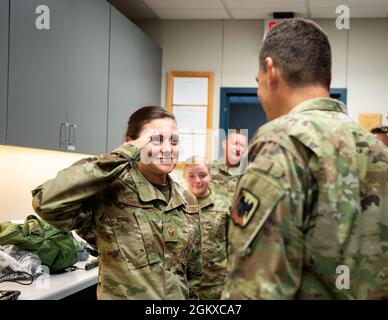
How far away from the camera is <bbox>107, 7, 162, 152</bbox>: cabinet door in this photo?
12.1 feet

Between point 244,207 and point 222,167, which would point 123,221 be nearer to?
point 244,207

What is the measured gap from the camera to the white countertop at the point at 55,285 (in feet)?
6.92

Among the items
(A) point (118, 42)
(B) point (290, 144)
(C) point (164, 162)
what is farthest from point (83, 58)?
(B) point (290, 144)

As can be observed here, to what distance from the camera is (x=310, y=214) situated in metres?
1.11

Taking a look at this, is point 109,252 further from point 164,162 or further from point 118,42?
point 118,42

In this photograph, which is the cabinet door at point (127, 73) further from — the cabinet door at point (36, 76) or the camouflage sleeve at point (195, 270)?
the camouflage sleeve at point (195, 270)

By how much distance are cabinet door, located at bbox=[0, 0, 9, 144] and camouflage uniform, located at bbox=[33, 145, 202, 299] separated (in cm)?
82

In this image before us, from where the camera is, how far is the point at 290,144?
3.64 feet

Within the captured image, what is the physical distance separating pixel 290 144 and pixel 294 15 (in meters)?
3.46

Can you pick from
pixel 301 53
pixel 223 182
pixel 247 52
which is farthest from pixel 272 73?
pixel 247 52

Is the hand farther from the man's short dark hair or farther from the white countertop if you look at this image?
the white countertop

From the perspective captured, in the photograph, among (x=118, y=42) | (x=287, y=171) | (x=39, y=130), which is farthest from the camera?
(x=118, y=42)

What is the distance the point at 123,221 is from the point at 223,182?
145 centimetres

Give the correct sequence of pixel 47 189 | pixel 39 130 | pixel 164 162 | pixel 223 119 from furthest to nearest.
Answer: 1. pixel 223 119
2. pixel 39 130
3. pixel 164 162
4. pixel 47 189
